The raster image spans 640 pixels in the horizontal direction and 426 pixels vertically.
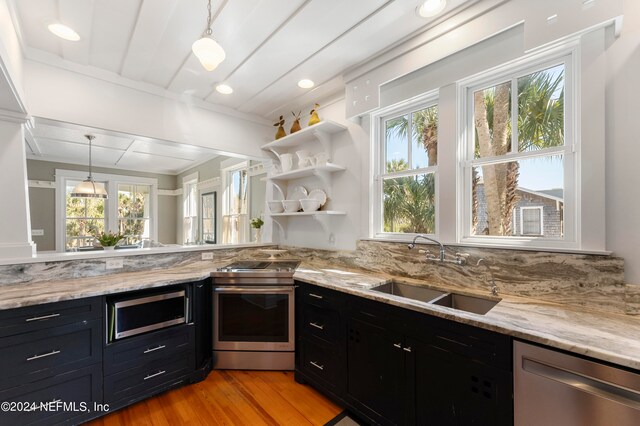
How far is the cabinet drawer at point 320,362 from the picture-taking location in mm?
2045

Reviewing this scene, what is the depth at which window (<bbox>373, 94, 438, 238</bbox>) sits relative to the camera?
230 centimetres

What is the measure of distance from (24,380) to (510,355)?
8.76ft

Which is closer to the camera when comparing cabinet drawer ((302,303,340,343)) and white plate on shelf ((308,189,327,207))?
cabinet drawer ((302,303,340,343))

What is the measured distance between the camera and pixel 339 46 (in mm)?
2189

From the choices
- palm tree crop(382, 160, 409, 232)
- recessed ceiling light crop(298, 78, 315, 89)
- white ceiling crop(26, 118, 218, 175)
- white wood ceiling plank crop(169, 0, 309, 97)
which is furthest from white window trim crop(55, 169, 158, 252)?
palm tree crop(382, 160, 409, 232)

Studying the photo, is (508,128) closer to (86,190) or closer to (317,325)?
(317,325)

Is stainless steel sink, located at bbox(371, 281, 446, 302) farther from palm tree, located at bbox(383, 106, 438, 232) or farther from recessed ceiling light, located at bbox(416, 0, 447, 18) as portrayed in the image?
recessed ceiling light, located at bbox(416, 0, 447, 18)

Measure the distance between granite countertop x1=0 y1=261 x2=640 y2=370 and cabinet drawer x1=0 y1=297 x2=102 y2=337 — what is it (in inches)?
1.9

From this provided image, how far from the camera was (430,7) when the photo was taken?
179 cm

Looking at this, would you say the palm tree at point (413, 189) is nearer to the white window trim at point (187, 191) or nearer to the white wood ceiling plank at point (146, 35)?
the white wood ceiling plank at point (146, 35)

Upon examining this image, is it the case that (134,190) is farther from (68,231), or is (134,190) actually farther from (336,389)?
(336,389)

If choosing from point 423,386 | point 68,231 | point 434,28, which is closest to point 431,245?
point 423,386

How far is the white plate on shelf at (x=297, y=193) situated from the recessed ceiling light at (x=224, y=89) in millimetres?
1254

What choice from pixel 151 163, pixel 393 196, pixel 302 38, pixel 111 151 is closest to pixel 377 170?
pixel 393 196
